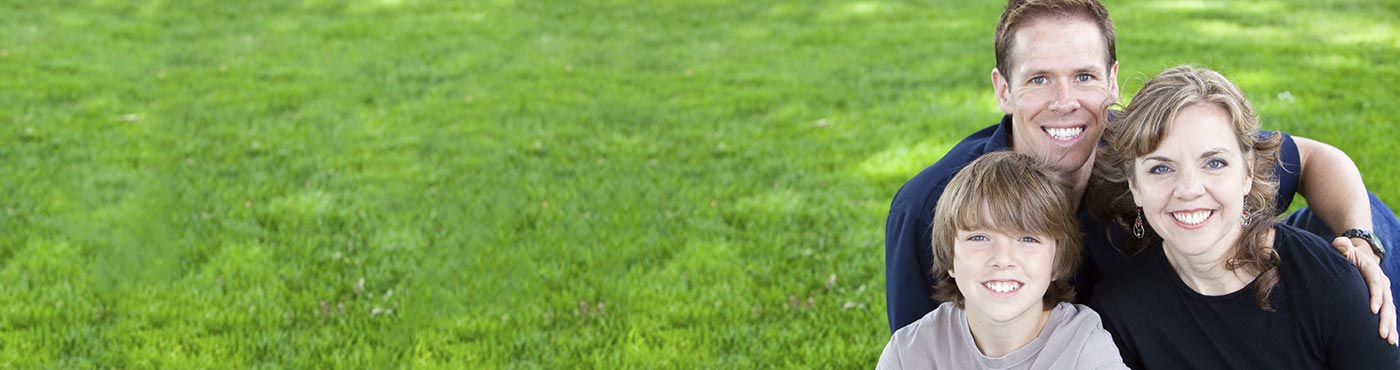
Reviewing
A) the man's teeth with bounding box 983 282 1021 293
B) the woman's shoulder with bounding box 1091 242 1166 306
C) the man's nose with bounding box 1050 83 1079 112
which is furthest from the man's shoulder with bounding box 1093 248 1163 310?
the man's nose with bounding box 1050 83 1079 112

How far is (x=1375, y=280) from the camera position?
2.95 metres

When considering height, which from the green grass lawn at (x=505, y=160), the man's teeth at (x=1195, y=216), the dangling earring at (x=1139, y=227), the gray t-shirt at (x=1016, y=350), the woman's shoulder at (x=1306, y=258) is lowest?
the green grass lawn at (x=505, y=160)

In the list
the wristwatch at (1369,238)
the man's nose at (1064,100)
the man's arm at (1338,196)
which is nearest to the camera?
the man's arm at (1338,196)

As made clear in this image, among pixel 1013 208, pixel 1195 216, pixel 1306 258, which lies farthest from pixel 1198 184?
pixel 1013 208

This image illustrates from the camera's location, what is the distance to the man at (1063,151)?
3.41 metres

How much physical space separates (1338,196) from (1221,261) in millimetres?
699

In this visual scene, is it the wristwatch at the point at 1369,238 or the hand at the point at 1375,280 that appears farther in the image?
the wristwatch at the point at 1369,238

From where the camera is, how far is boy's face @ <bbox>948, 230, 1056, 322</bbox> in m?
3.07

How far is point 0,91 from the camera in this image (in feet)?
28.0

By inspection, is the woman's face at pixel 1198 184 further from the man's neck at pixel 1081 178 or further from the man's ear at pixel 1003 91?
the man's ear at pixel 1003 91

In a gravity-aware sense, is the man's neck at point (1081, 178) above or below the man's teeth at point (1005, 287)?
above

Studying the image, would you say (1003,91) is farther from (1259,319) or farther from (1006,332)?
(1259,319)

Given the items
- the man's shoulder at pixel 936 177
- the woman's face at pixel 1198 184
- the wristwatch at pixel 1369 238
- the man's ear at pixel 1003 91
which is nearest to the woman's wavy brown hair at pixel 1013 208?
the man's shoulder at pixel 936 177

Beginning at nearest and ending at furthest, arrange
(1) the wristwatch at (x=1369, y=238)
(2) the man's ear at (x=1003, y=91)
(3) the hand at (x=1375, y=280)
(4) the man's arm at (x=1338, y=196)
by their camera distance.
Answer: (3) the hand at (x=1375, y=280) → (4) the man's arm at (x=1338, y=196) → (1) the wristwatch at (x=1369, y=238) → (2) the man's ear at (x=1003, y=91)
